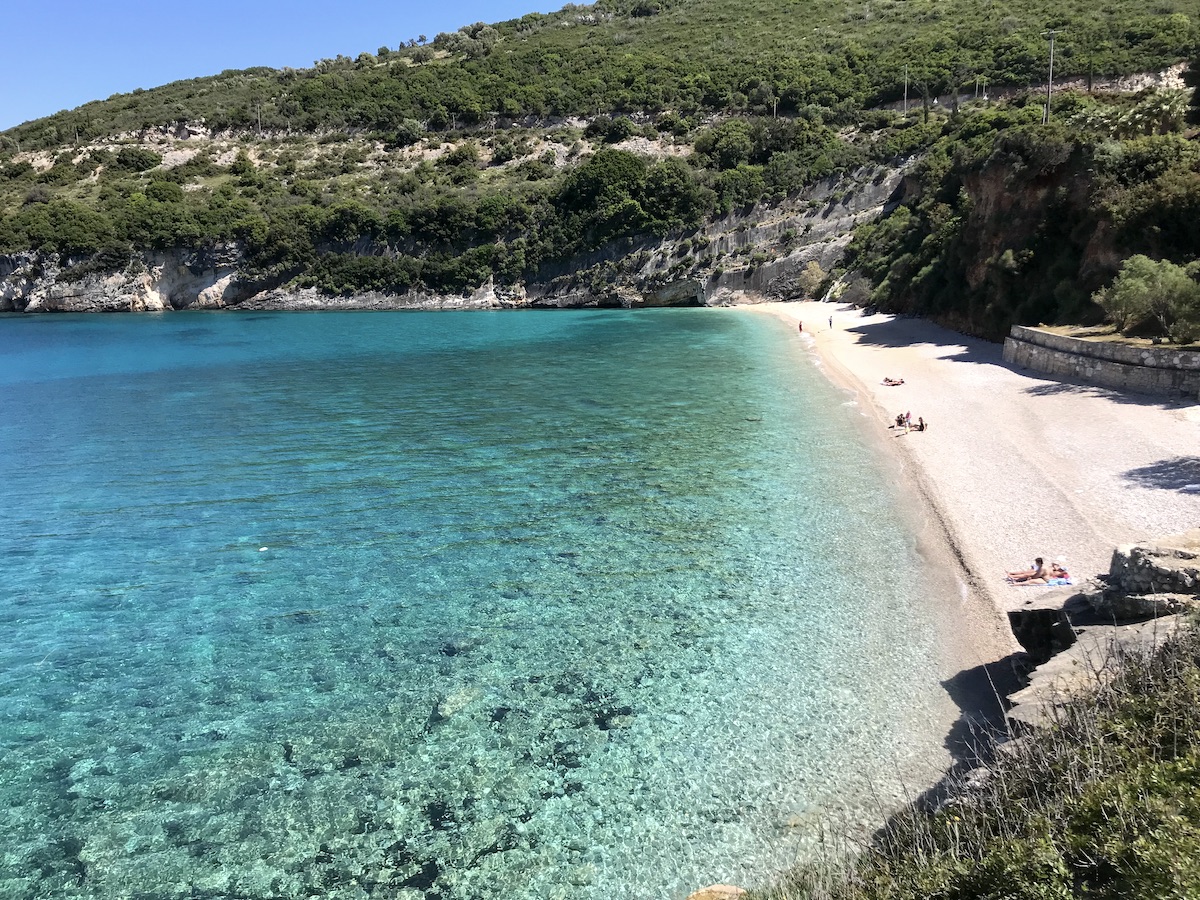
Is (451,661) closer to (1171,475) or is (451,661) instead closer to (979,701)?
(979,701)

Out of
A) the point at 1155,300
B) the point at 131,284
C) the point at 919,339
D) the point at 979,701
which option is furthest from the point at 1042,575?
the point at 131,284

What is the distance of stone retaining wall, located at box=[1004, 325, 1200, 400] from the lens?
18969 millimetres

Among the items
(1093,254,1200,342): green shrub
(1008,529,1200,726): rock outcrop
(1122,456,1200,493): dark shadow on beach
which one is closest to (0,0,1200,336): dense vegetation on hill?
(1093,254,1200,342): green shrub

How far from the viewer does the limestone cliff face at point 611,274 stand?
6931 cm

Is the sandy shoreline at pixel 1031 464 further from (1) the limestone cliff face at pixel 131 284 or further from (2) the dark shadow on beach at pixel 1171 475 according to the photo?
(1) the limestone cliff face at pixel 131 284

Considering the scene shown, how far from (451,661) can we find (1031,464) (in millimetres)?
13713

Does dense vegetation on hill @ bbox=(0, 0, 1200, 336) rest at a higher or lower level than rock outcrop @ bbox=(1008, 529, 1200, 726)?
higher

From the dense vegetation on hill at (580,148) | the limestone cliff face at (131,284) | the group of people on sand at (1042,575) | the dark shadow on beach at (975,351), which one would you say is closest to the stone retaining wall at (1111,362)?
the dark shadow on beach at (975,351)

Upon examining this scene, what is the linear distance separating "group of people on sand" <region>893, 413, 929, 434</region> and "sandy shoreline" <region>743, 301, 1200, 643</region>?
25 centimetres

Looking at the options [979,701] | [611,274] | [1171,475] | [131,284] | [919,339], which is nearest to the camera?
[979,701]

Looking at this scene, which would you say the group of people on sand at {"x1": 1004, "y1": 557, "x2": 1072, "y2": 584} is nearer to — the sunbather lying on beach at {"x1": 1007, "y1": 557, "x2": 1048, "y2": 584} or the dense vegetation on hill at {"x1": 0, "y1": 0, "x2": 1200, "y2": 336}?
the sunbather lying on beach at {"x1": 1007, "y1": 557, "x2": 1048, "y2": 584}

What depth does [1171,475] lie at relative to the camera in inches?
551

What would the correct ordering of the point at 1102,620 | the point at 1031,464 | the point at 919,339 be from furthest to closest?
the point at 919,339 < the point at 1031,464 < the point at 1102,620

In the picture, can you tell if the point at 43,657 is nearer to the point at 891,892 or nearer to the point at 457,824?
the point at 457,824
